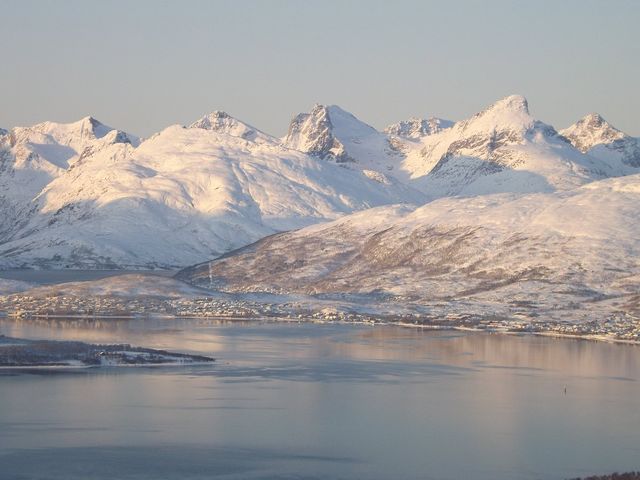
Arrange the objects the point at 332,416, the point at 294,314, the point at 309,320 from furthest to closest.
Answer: the point at 294,314 < the point at 309,320 < the point at 332,416

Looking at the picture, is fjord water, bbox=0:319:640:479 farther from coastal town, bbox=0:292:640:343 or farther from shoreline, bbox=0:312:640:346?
coastal town, bbox=0:292:640:343

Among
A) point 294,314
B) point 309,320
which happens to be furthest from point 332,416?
point 294,314

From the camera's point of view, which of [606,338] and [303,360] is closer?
[303,360]

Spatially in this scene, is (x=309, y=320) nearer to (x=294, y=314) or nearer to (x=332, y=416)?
(x=294, y=314)

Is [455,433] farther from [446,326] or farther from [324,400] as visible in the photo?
[446,326]

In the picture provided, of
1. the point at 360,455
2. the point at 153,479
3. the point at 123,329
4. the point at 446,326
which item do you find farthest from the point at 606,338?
the point at 153,479

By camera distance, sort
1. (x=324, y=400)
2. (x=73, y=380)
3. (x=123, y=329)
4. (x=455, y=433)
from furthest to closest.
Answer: (x=123, y=329) < (x=73, y=380) < (x=324, y=400) < (x=455, y=433)

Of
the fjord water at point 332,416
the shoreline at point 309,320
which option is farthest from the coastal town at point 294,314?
the fjord water at point 332,416

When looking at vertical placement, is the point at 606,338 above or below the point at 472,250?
below

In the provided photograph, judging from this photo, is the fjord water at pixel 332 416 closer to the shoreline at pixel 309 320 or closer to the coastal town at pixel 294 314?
the shoreline at pixel 309 320
